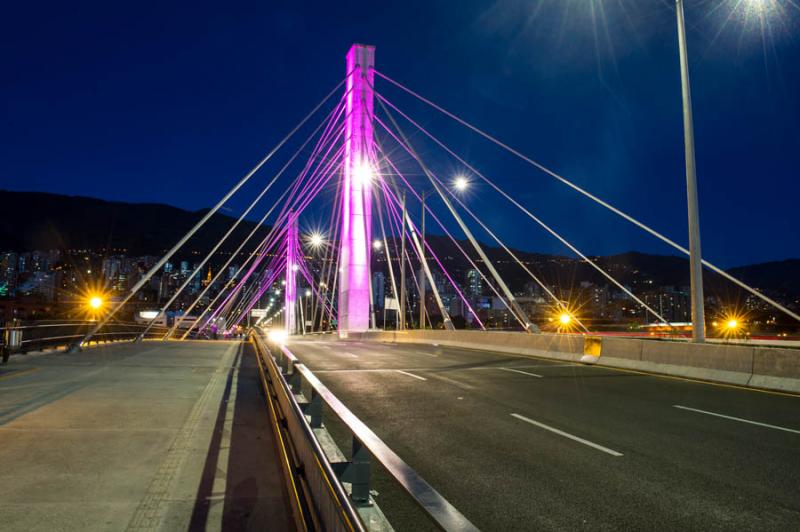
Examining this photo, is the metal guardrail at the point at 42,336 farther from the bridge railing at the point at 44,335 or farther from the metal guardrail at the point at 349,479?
the metal guardrail at the point at 349,479

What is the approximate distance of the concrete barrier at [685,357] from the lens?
12.9 m

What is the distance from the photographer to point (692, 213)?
1599 cm

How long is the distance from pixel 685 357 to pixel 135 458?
13.6 meters

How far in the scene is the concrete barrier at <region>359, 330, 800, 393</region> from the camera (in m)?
12.9

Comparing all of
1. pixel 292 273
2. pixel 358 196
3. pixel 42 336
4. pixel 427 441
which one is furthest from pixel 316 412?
pixel 292 273

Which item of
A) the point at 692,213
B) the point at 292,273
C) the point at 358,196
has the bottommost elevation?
the point at 692,213

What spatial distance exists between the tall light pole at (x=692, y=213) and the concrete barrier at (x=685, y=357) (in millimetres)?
742

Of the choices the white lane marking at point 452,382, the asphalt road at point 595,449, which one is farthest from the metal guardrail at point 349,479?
the white lane marking at point 452,382

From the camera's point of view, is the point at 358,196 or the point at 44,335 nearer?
the point at 44,335

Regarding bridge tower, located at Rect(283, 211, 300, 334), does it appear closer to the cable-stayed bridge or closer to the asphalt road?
the cable-stayed bridge

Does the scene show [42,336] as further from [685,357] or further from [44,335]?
[685,357]

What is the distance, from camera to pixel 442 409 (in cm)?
1005

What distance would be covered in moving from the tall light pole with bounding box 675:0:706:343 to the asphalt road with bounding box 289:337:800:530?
2.34m

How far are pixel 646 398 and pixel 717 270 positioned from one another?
638cm
